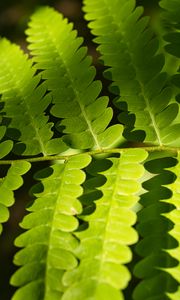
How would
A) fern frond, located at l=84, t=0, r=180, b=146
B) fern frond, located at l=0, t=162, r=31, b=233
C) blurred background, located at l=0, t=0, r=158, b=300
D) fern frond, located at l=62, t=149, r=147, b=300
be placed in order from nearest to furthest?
fern frond, located at l=62, t=149, r=147, b=300, fern frond, located at l=0, t=162, r=31, b=233, fern frond, located at l=84, t=0, r=180, b=146, blurred background, located at l=0, t=0, r=158, b=300

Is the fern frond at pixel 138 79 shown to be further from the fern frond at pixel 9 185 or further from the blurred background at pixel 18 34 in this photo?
the blurred background at pixel 18 34

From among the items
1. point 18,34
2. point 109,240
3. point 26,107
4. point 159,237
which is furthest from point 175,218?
point 18,34

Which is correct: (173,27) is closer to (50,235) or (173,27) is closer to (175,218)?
(175,218)

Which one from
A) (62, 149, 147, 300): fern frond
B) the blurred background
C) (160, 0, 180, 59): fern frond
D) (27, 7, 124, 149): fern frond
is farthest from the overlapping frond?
the blurred background

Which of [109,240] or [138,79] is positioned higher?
[138,79]

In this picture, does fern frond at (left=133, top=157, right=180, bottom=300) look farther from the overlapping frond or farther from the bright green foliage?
the overlapping frond
